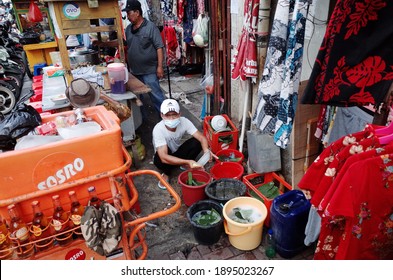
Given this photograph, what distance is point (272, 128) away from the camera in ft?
11.7

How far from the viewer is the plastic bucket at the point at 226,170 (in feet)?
15.0

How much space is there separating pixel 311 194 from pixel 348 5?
1375mm

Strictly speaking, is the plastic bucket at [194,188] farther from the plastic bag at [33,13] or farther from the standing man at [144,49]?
the plastic bag at [33,13]

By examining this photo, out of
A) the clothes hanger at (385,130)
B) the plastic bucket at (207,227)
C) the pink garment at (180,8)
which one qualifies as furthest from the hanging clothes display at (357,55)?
the pink garment at (180,8)

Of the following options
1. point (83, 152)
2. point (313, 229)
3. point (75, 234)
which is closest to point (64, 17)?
point (83, 152)

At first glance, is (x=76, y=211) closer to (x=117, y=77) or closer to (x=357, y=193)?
(x=357, y=193)

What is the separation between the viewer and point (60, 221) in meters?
2.22

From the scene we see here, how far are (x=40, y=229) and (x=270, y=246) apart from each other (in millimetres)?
2538

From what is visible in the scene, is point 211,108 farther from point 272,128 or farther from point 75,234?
point 75,234

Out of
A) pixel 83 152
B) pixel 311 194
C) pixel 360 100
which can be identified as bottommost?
Answer: pixel 311 194

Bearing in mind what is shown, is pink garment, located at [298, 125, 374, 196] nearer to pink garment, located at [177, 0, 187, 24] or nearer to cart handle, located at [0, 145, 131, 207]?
cart handle, located at [0, 145, 131, 207]

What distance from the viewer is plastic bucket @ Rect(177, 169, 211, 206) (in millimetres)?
4098

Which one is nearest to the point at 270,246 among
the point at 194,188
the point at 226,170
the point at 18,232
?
the point at 194,188

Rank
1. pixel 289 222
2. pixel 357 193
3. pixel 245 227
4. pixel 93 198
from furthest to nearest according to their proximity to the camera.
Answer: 1. pixel 245 227
2. pixel 289 222
3. pixel 93 198
4. pixel 357 193
